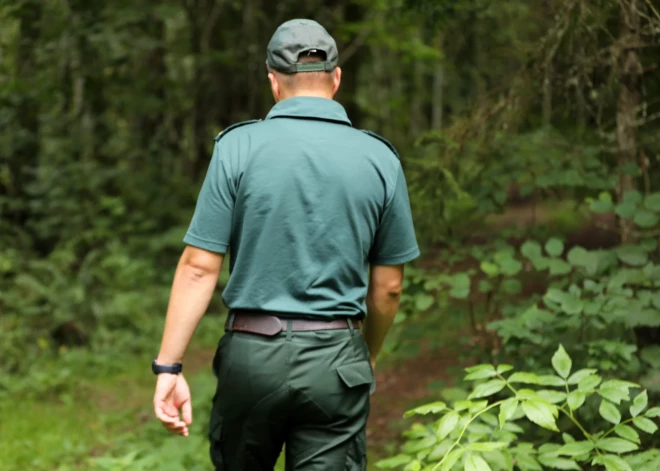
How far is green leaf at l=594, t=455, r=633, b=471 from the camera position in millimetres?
3104

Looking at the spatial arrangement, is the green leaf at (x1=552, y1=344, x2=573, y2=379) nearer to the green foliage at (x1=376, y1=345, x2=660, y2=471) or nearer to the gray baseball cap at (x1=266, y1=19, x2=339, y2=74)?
the green foliage at (x1=376, y1=345, x2=660, y2=471)

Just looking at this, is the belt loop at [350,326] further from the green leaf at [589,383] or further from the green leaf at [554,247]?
the green leaf at [554,247]

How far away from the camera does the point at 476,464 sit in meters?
2.84

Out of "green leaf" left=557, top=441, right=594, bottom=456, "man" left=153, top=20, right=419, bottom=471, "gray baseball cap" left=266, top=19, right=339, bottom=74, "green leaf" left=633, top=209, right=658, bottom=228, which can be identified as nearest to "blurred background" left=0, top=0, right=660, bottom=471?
"green leaf" left=633, top=209, right=658, bottom=228

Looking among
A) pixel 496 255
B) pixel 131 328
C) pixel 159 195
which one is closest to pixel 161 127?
pixel 159 195

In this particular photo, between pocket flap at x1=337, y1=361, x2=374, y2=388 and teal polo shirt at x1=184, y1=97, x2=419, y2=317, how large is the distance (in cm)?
20

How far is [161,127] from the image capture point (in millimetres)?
13469

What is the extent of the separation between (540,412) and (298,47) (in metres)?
1.61

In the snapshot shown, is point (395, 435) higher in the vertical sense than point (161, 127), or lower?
lower

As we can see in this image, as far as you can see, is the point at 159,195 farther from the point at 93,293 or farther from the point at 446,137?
the point at 446,137

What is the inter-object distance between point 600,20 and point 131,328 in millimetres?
6369

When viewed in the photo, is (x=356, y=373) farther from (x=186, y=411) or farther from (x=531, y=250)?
(x=531, y=250)

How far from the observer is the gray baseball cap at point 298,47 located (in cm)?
292

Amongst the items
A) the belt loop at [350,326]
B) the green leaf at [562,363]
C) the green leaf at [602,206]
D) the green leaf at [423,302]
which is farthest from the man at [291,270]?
the green leaf at [602,206]
